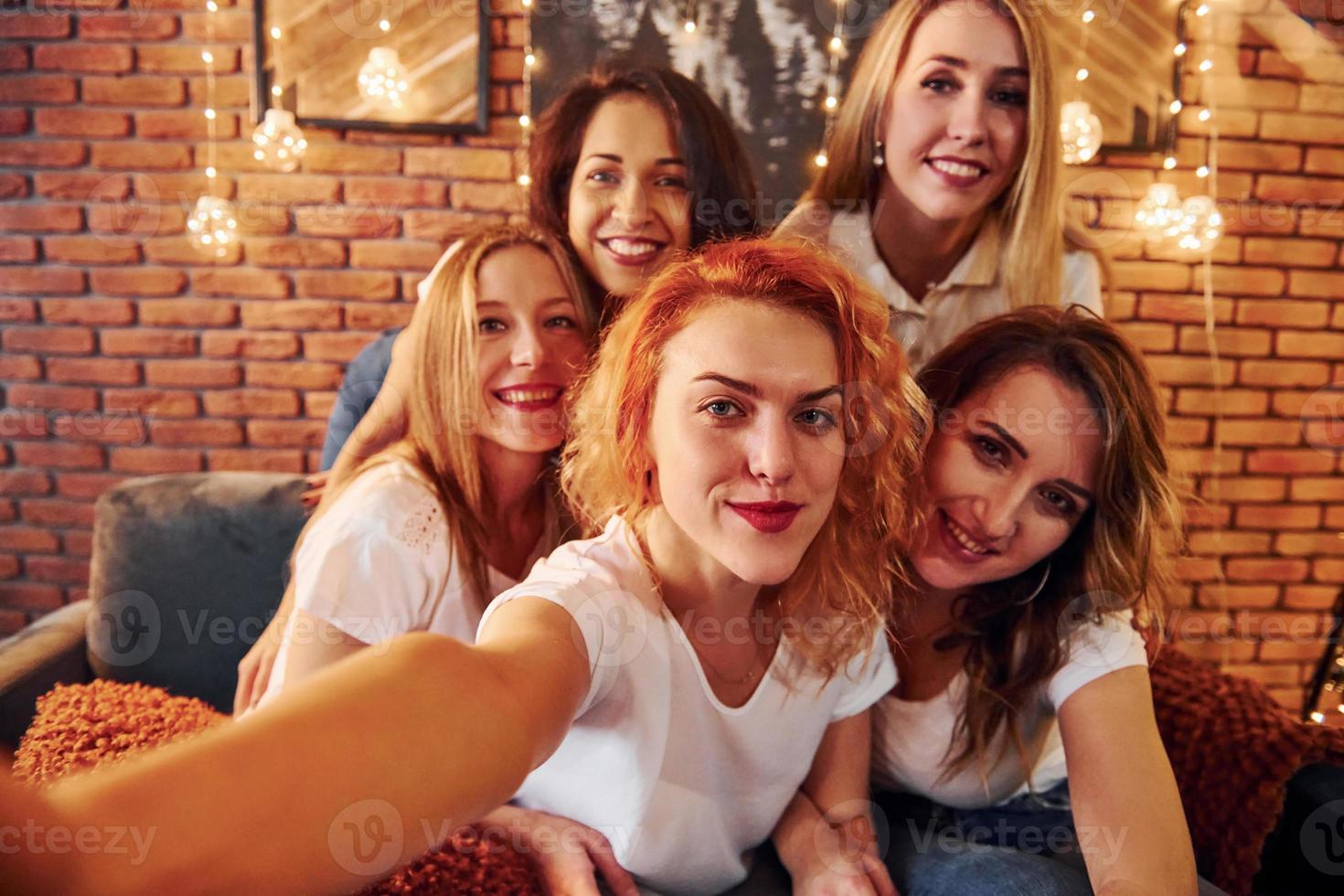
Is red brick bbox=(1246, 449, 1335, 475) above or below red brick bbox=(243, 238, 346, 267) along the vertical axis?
below

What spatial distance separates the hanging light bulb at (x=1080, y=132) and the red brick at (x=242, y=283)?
8.26 feet

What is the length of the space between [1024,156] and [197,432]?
2702 mm

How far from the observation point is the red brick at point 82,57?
2.73 metres

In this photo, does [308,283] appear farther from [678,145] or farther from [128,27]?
[678,145]

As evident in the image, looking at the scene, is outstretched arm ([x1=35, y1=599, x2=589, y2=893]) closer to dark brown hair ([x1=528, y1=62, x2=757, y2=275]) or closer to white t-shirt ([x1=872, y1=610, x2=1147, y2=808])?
white t-shirt ([x1=872, y1=610, x2=1147, y2=808])

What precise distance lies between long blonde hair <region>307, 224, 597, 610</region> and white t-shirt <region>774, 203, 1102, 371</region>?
0.65 metres

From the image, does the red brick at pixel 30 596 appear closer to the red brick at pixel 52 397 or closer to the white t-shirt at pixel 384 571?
the red brick at pixel 52 397

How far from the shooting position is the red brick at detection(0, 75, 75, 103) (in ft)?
8.99

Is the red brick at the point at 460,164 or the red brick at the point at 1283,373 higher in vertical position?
the red brick at the point at 460,164

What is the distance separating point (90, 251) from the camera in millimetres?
2840

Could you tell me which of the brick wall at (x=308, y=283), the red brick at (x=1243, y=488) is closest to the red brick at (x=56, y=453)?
the brick wall at (x=308, y=283)

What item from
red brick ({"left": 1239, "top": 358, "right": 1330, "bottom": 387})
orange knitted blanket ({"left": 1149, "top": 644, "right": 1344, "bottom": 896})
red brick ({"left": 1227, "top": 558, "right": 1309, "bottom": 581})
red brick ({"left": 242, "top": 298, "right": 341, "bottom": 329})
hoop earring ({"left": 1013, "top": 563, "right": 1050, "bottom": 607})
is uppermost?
red brick ({"left": 242, "top": 298, "right": 341, "bottom": 329})

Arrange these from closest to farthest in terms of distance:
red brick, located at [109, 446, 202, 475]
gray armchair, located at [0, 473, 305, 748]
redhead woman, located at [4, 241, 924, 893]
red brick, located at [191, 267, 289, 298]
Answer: redhead woman, located at [4, 241, 924, 893]
gray armchair, located at [0, 473, 305, 748]
red brick, located at [191, 267, 289, 298]
red brick, located at [109, 446, 202, 475]

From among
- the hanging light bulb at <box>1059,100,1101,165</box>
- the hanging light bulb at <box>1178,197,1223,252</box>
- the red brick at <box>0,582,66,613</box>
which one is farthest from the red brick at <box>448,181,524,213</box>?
the hanging light bulb at <box>1178,197,1223,252</box>
